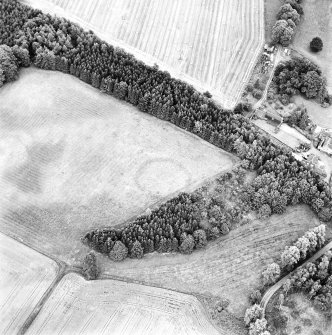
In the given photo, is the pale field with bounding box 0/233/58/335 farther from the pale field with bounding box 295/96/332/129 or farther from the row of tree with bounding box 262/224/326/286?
the pale field with bounding box 295/96/332/129

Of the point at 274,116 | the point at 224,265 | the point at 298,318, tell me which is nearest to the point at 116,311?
the point at 224,265

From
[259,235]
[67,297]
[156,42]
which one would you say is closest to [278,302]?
[259,235]

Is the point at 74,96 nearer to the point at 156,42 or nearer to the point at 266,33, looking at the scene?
the point at 156,42

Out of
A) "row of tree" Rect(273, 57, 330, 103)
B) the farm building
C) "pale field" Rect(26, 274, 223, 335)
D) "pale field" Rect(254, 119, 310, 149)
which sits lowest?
"pale field" Rect(26, 274, 223, 335)

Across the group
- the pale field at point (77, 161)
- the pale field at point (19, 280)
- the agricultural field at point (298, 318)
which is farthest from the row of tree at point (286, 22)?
the pale field at point (19, 280)

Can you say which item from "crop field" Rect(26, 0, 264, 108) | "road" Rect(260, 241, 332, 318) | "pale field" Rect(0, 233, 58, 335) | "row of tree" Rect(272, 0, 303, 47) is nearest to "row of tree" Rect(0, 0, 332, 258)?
"crop field" Rect(26, 0, 264, 108)

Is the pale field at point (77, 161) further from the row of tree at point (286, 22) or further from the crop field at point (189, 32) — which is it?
the row of tree at point (286, 22)
